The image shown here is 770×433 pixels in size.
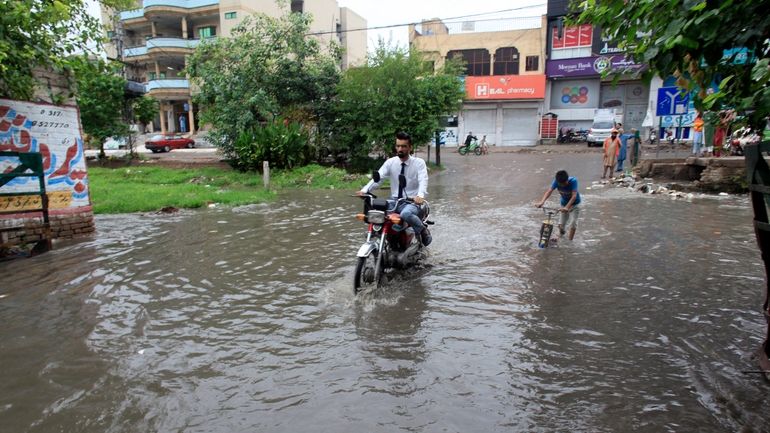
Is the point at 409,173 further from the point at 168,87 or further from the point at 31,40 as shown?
the point at 168,87

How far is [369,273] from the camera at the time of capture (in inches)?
235

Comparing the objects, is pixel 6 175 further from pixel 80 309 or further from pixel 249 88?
pixel 249 88

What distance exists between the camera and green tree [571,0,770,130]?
9.92 feet

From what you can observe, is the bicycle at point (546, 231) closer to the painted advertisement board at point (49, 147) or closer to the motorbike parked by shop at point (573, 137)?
the painted advertisement board at point (49, 147)

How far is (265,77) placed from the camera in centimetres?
2039

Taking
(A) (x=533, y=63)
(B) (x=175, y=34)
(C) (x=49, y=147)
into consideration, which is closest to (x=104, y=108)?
(C) (x=49, y=147)

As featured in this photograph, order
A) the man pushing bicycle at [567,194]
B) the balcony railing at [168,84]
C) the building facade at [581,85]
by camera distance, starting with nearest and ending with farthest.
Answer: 1. the man pushing bicycle at [567,194]
2. the building facade at [581,85]
3. the balcony railing at [168,84]

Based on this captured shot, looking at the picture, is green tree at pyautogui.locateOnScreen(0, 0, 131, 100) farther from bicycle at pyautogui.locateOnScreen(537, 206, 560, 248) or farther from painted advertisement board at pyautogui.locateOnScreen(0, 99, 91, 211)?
bicycle at pyautogui.locateOnScreen(537, 206, 560, 248)

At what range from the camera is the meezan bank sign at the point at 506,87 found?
38500 millimetres

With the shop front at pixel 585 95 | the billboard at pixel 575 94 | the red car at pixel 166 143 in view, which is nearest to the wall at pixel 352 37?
the red car at pixel 166 143

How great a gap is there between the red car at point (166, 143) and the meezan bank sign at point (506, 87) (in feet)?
72.8

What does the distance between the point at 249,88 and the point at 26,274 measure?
14.9m

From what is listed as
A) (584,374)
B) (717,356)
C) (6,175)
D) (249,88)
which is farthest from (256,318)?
(249,88)

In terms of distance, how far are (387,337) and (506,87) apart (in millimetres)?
37610
